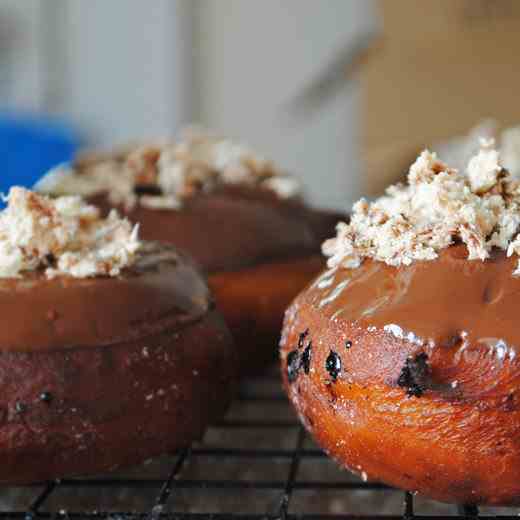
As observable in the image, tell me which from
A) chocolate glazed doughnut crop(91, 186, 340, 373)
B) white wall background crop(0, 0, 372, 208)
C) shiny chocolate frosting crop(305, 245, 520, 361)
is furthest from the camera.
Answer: white wall background crop(0, 0, 372, 208)

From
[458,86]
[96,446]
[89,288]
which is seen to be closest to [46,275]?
[89,288]

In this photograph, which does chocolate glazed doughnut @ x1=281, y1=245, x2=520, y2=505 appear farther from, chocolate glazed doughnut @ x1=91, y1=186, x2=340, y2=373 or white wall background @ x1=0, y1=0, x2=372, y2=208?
white wall background @ x1=0, y1=0, x2=372, y2=208

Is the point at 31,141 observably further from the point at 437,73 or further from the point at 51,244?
the point at 51,244

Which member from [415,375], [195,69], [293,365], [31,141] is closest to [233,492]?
[293,365]

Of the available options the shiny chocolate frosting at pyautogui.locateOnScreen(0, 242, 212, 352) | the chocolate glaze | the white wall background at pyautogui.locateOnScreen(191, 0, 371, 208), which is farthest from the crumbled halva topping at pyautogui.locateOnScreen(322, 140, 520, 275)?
the white wall background at pyautogui.locateOnScreen(191, 0, 371, 208)

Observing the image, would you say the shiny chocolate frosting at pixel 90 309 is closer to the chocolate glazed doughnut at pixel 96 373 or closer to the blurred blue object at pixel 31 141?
the chocolate glazed doughnut at pixel 96 373

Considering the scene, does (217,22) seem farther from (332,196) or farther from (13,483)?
(13,483)
